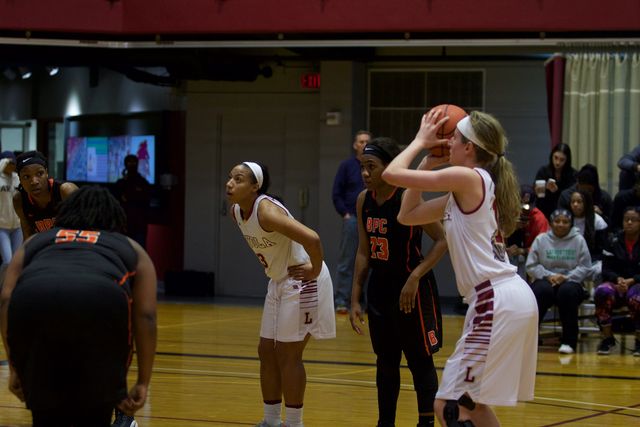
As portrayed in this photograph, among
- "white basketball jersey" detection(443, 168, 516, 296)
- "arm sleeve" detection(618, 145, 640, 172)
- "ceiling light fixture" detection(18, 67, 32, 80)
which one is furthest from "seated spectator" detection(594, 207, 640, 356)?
"ceiling light fixture" detection(18, 67, 32, 80)

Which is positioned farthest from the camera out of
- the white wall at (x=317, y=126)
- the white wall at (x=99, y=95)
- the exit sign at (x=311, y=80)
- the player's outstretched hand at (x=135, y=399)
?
the white wall at (x=99, y=95)

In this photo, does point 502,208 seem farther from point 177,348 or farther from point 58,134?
point 58,134

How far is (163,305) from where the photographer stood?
13.9m

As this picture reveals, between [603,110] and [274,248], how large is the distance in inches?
276

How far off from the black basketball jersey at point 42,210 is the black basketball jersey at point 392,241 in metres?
2.05

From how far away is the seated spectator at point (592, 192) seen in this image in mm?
10994

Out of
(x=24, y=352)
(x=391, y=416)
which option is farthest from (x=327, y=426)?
(x=24, y=352)

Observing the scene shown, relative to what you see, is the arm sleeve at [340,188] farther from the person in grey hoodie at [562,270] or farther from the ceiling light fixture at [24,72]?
the ceiling light fixture at [24,72]

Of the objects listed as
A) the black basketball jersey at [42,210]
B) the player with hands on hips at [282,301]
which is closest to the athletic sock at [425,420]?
the player with hands on hips at [282,301]

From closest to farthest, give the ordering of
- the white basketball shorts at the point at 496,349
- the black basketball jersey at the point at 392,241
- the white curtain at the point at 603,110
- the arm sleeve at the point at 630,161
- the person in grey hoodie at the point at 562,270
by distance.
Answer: the white basketball shorts at the point at 496,349, the black basketball jersey at the point at 392,241, the person in grey hoodie at the point at 562,270, the arm sleeve at the point at 630,161, the white curtain at the point at 603,110

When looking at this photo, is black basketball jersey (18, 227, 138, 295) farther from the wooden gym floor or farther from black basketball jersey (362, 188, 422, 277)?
the wooden gym floor

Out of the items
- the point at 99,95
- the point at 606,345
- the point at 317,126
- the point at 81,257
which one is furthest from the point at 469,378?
the point at 99,95

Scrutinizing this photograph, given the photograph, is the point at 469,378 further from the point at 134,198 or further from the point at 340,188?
the point at 134,198

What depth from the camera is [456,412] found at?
14.4 ft
